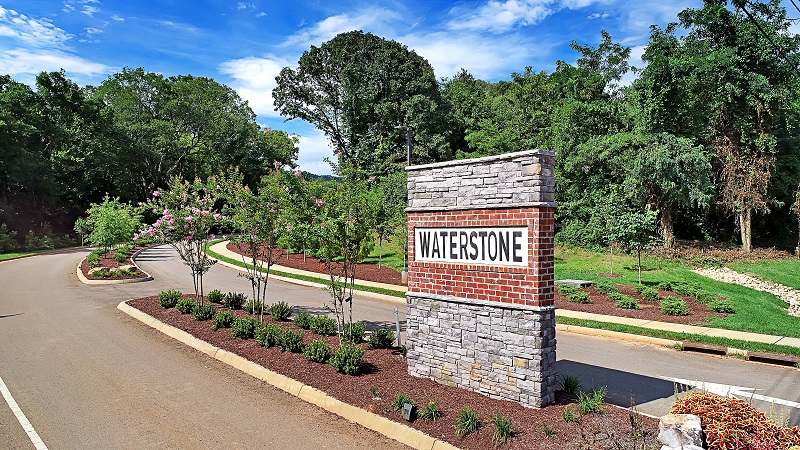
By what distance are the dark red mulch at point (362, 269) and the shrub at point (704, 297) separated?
32.2ft

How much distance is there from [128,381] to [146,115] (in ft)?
157

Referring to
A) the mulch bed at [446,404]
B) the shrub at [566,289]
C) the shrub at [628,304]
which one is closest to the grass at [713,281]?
the shrub at [628,304]

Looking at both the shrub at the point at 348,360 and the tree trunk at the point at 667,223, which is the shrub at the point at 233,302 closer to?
the shrub at the point at 348,360

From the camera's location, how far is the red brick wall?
20.1ft

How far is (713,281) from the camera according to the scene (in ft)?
61.9

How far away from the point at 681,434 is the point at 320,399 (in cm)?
443

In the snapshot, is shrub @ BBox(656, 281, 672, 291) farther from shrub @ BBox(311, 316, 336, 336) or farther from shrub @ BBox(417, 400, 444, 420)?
shrub @ BBox(417, 400, 444, 420)

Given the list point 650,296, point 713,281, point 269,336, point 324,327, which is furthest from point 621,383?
point 713,281

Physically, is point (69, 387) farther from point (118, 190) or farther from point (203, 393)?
point (118, 190)

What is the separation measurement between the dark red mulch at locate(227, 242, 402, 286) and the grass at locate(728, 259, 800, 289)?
15063 mm

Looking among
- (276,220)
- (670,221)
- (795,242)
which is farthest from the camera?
(795,242)

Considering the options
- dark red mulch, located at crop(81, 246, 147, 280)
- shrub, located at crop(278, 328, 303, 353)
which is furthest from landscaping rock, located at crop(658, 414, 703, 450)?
dark red mulch, located at crop(81, 246, 147, 280)

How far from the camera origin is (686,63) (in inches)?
923

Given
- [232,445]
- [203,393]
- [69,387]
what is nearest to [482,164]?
[232,445]
